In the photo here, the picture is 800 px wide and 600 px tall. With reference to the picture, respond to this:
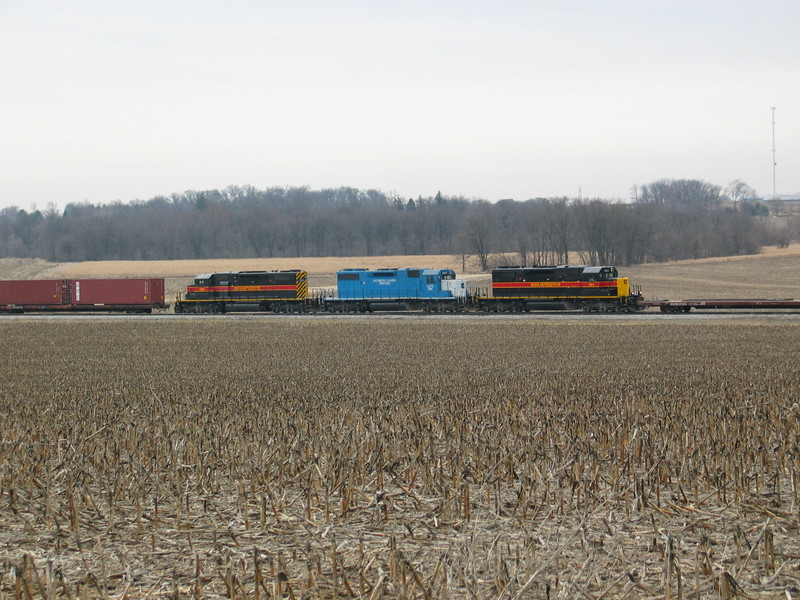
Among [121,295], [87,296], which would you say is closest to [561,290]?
[121,295]

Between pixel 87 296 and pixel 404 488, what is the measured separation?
5178 cm

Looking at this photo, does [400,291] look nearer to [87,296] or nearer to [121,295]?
[121,295]

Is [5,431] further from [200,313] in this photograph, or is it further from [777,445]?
[200,313]

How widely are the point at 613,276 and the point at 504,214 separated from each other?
115197 mm

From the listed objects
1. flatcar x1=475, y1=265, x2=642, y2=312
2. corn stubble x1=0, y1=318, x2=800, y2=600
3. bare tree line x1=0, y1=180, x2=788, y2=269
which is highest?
bare tree line x1=0, y1=180, x2=788, y2=269

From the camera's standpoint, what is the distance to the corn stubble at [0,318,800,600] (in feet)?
22.9

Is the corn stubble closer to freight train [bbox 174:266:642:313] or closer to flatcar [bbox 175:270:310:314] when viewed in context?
freight train [bbox 174:266:642:313]

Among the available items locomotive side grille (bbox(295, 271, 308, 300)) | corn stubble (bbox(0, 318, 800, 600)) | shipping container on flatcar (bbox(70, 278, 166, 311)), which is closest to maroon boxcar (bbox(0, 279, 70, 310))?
shipping container on flatcar (bbox(70, 278, 166, 311))

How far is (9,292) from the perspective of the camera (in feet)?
193

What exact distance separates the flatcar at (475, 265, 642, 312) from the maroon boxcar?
2777 centimetres

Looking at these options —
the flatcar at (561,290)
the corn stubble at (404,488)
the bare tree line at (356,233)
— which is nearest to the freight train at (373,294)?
the flatcar at (561,290)

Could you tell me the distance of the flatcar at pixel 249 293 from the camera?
179ft

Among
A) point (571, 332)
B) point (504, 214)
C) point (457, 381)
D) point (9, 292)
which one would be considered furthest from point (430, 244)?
point (457, 381)

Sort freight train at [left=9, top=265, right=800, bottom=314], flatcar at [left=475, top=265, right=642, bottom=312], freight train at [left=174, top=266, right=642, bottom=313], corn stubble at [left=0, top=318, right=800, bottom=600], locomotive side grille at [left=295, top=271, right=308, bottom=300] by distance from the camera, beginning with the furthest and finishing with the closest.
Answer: locomotive side grille at [left=295, top=271, right=308, bottom=300] → freight train at [left=174, top=266, right=642, bottom=313] → freight train at [left=9, top=265, right=800, bottom=314] → flatcar at [left=475, top=265, right=642, bottom=312] → corn stubble at [left=0, top=318, right=800, bottom=600]
